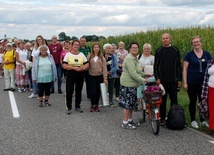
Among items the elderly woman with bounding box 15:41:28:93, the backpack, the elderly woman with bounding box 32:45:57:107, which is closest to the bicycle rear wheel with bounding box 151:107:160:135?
the backpack

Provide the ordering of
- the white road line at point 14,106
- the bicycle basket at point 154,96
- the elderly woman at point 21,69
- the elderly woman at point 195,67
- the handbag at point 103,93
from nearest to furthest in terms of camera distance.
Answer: the bicycle basket at point 154,96
the elderly woman at point 195,67
the white road line at point 14,106
the handbag at point 103,93
the elderly woman at point 21,69

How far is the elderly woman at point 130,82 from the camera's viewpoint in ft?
26.5

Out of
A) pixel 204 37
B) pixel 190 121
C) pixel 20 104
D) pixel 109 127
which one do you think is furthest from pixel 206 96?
pixel 204 37

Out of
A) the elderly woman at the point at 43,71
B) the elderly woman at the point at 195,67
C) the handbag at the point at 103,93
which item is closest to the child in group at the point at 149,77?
the elderly woman at the point at 195,67

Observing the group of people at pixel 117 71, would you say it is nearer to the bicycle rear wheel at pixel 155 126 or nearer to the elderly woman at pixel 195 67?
the elderly woman at pixel 195 67

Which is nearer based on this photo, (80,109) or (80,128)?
(80,128)

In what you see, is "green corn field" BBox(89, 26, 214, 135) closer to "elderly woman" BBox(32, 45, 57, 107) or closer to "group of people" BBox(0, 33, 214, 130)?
"group of people" BBox(0, 33, 214, 130)

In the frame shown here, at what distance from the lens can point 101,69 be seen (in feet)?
35.3

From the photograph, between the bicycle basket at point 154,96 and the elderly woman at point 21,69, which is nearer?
the bicycle basket at point 154,96

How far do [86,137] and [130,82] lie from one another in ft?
5.25

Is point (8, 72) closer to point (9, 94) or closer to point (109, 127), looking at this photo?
point (9, 94)

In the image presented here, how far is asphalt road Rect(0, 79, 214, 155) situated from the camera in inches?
259

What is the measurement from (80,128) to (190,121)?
8.71 feet

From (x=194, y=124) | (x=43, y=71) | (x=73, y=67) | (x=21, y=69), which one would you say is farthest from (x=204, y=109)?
(x=21, y=69)
